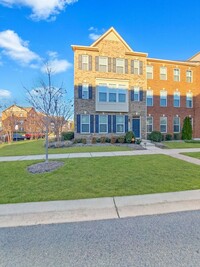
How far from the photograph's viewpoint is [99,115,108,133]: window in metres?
19.9

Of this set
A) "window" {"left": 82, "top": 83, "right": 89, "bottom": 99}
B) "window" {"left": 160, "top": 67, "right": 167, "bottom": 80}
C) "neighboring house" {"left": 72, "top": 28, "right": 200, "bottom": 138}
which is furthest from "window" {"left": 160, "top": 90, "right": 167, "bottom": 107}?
"window" {"left": 82, "top": 83, "right": 89, "bottom": 99}

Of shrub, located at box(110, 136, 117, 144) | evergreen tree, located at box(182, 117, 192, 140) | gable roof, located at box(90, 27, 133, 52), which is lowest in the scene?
shrub, located at box(110, 136, 117, 144)

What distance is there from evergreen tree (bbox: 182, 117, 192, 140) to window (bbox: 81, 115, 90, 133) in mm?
10829

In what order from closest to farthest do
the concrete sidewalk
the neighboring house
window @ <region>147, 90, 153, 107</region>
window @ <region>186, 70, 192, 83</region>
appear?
the concrete sidewalk < the neighboring house < window @ <region>147, 90, 153, 107</region> < window @ <region>186, 70, 192, 83</region>

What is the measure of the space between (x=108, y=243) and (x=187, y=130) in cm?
2109

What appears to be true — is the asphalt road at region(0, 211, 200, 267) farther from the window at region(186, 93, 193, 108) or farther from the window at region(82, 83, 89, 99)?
the window at region(186, 93, 193, 108)

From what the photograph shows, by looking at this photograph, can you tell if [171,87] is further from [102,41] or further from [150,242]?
[150,242]

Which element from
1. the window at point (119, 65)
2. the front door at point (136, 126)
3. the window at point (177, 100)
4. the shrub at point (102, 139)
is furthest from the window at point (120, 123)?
the window at point (177, 100)

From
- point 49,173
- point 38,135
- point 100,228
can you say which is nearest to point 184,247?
point 100,228

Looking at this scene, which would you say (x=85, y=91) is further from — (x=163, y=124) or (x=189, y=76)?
(x=189, y=76)

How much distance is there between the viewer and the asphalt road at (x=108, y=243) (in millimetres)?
2717

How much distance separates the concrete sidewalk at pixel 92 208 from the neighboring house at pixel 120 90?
14.7 metres

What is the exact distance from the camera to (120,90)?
66.4ft

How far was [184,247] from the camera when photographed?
3018 millimetres
